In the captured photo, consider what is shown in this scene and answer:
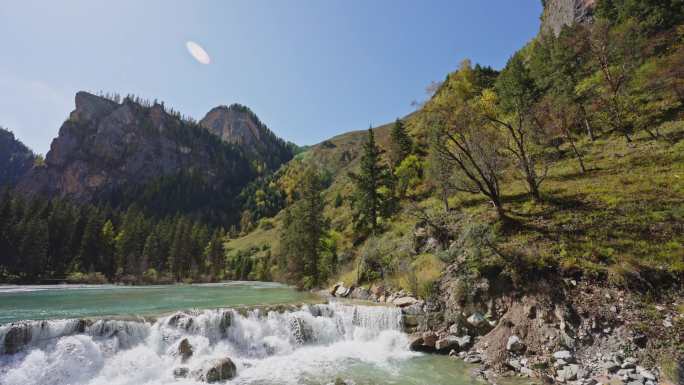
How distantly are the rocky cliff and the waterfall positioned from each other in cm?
9057

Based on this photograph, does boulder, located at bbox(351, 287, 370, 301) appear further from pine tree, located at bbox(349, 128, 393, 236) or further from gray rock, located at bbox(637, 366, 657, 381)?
gray rock, located at bbox(637, 366, 657, 381)

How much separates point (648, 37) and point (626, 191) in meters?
49.3

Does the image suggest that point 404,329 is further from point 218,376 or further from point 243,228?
point 243,228

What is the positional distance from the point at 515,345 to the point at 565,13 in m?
117

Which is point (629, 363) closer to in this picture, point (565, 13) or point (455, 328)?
point (455, 328)

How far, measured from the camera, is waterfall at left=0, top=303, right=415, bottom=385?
13.1 meters

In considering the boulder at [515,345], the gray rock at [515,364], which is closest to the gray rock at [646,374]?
the gray rock at [515,364]

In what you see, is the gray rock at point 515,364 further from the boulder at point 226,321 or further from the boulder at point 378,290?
the boulder at point 226,321

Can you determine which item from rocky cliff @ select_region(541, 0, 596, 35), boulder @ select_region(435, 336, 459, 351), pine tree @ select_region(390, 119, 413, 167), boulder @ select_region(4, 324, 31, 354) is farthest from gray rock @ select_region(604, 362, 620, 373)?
rocky cliff @ select_region(541, 0, 596, 35)

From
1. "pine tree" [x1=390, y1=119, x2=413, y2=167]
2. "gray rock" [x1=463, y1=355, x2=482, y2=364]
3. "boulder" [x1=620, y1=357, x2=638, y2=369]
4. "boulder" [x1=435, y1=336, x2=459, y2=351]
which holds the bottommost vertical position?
"gray rock" [x1=463, y1=355, x2=482, y2=364]

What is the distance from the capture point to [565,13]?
301ft

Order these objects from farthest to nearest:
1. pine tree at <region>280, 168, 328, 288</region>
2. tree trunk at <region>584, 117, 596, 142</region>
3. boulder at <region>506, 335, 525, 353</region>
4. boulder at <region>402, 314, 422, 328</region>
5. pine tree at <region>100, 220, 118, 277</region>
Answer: pine tree at <region>100, 220, 118, 277</region>
tree trunk at <region>584, 117, 596, 142</region>
pine tree at <region>280, 168, 328, 288</region>
boulder at <region>402, 314, 422, 328</region>
boulder at <region>506, 335, 525, 353</region>

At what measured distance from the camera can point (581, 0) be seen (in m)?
84.6

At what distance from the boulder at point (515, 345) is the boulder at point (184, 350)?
593 inches
